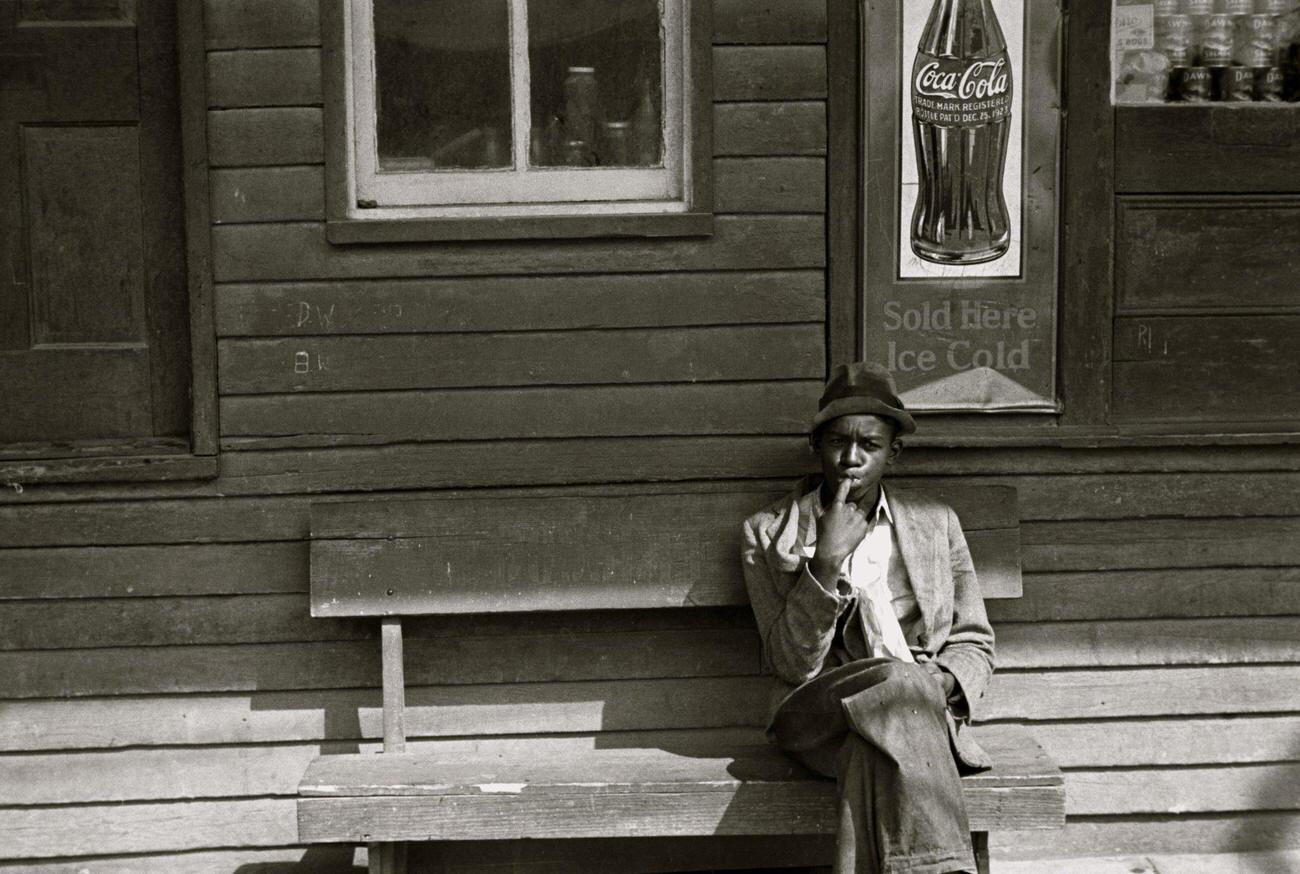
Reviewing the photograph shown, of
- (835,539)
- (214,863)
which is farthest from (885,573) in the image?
(214,863)

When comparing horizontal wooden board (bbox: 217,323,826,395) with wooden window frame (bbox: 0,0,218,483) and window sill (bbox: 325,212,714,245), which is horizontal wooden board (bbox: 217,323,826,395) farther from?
window sill (bbox: 325,212,714,245)

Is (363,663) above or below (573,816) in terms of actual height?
above

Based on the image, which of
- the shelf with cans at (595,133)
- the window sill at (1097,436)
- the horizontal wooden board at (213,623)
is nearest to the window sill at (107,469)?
the horizontal wooden board at (213,623)

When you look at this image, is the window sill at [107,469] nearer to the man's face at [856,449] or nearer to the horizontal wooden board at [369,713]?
the horizontal wooden board at [369,713]

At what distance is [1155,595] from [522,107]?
2.36 m

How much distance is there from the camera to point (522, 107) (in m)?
4.61

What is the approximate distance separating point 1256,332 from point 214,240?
9.92ft

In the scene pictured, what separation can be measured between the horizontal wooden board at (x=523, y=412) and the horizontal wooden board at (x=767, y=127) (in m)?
0.67

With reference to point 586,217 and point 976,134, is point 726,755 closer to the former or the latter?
point 586,217

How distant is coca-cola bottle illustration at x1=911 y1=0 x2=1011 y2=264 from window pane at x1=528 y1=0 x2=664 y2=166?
2.50 feet

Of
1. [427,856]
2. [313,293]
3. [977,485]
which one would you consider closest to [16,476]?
[313,293]

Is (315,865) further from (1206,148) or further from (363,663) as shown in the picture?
(1206,148)

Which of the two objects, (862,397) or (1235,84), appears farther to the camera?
(1235,84)

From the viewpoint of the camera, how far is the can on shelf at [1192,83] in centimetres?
464
